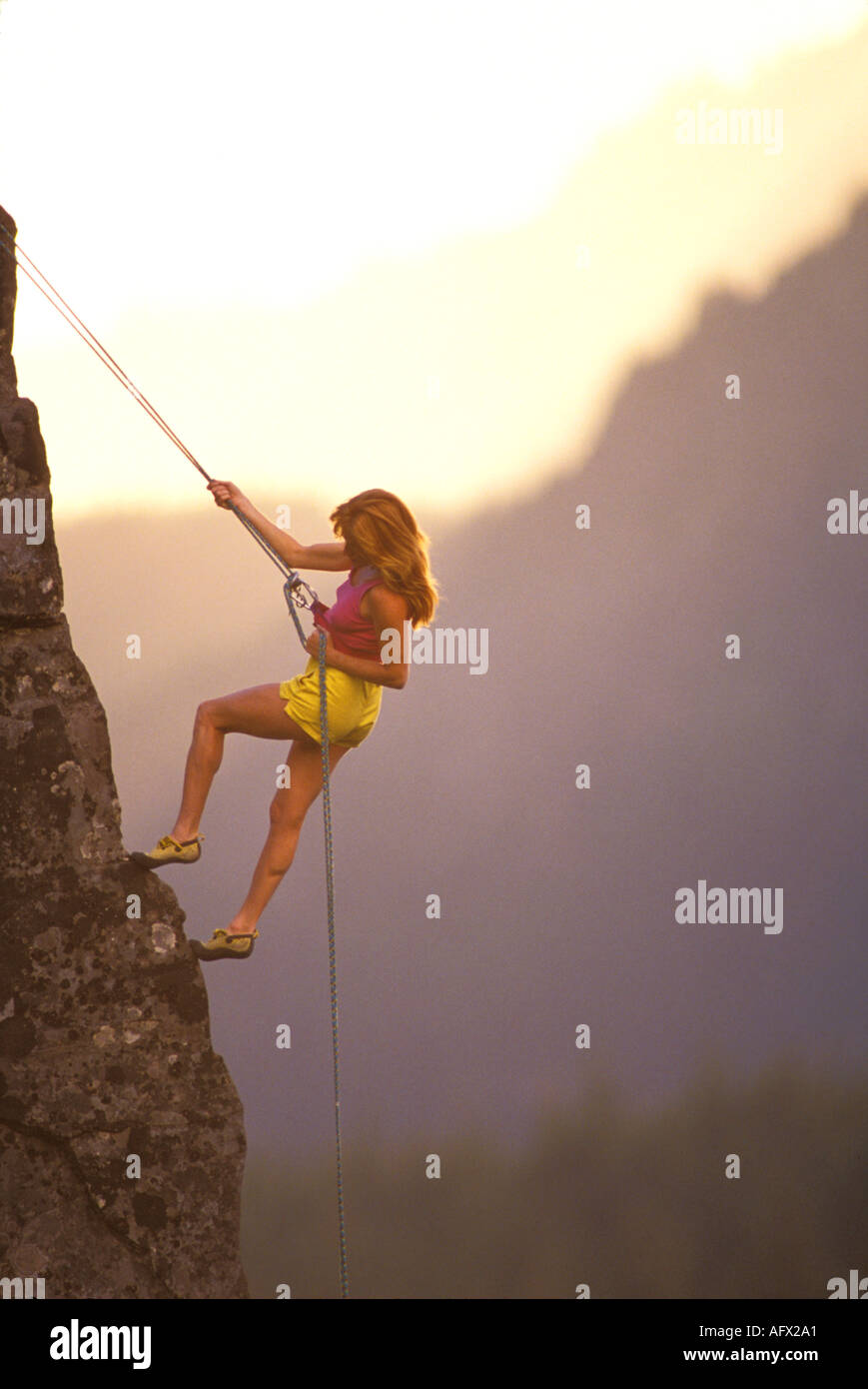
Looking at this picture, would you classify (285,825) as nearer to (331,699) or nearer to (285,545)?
(331,699)

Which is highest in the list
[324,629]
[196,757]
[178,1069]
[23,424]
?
[23,424]

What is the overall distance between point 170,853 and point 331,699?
0.90 metres

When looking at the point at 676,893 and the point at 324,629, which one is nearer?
the point at 324,629

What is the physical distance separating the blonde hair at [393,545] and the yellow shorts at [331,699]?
38cm

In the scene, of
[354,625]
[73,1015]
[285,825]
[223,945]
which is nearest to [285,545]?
[354,625]

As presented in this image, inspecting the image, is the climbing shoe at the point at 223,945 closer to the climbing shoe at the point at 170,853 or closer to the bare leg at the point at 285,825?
the bare leg at the point at 285,825

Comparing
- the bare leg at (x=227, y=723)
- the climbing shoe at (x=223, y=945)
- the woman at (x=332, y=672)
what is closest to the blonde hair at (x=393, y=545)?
the woman at (x=332, y=672)

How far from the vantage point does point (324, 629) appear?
6348mm

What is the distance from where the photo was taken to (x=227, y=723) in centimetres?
637

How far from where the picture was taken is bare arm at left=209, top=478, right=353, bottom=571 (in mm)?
6270

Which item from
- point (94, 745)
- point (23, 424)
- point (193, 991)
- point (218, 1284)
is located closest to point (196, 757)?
point (94, 745)
